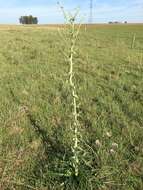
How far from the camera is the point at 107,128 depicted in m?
6.57

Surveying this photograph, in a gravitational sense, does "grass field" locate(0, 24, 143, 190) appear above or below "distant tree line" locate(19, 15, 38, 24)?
above

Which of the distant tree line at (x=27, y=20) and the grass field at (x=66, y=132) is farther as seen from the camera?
the distant tree line at (x=27, y=20)

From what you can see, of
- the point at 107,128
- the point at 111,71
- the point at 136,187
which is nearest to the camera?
the point at 136,187

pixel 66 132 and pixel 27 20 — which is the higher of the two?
pixel 66 132

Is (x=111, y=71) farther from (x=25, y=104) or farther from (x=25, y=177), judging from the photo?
(x=25, y=177)

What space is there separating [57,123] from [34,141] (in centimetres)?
98

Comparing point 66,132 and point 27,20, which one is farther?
point 27,20

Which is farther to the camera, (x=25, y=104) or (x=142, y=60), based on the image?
(x=142, y=60)

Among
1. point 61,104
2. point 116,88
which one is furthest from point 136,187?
point 116,88

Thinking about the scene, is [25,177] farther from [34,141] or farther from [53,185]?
[34,141]

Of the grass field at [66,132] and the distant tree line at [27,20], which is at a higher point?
the grass field at [66,132]

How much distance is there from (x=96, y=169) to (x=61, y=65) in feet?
31.3

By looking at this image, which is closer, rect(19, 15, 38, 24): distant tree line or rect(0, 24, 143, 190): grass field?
rect(0, 24, 143, 190): grass field

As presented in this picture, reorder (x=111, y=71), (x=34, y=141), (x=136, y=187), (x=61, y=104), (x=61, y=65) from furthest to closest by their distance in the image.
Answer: (x=61, y=65) < (x=111, y=71) < (x=61, y=104) < (x=34, y=141) < (x=136, y=187)
